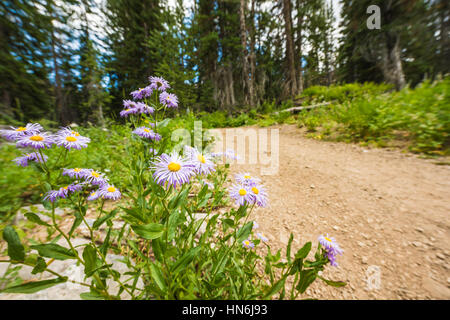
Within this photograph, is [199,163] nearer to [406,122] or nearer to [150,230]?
[150,230]

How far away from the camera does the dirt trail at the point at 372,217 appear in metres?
0.96

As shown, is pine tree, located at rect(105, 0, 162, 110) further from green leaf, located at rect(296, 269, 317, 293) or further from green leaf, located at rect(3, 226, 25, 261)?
green leaf, located at rect(296, 269, 317, 293)

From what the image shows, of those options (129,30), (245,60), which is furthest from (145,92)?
(129,30)

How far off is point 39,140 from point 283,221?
5.58ft

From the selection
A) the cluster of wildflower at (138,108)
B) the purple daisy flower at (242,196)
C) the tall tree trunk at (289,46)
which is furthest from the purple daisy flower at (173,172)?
the tall tree trunk at (289,46)

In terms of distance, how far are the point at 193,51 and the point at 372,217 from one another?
8.85 metres

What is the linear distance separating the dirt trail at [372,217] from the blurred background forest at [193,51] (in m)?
1.89

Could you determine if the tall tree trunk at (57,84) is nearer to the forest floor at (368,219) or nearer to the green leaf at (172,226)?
the forest floor at (368,219)

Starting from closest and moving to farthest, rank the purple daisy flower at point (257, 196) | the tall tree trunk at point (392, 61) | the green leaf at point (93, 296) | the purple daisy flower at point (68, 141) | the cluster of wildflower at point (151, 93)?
the green leaf at point (93, 296), the purple daisy flower at point (68, 141), the purple daisy flower at point (257, 196), the cluster of wildflower at point (151, 93), the tall tree trunk at point (392, 61)

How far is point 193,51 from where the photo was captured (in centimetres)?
767

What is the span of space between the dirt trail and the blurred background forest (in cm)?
189

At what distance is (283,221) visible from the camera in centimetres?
150

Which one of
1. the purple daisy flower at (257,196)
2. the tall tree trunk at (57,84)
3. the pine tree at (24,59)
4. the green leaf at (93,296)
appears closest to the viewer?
the green leaf at (93,296)
